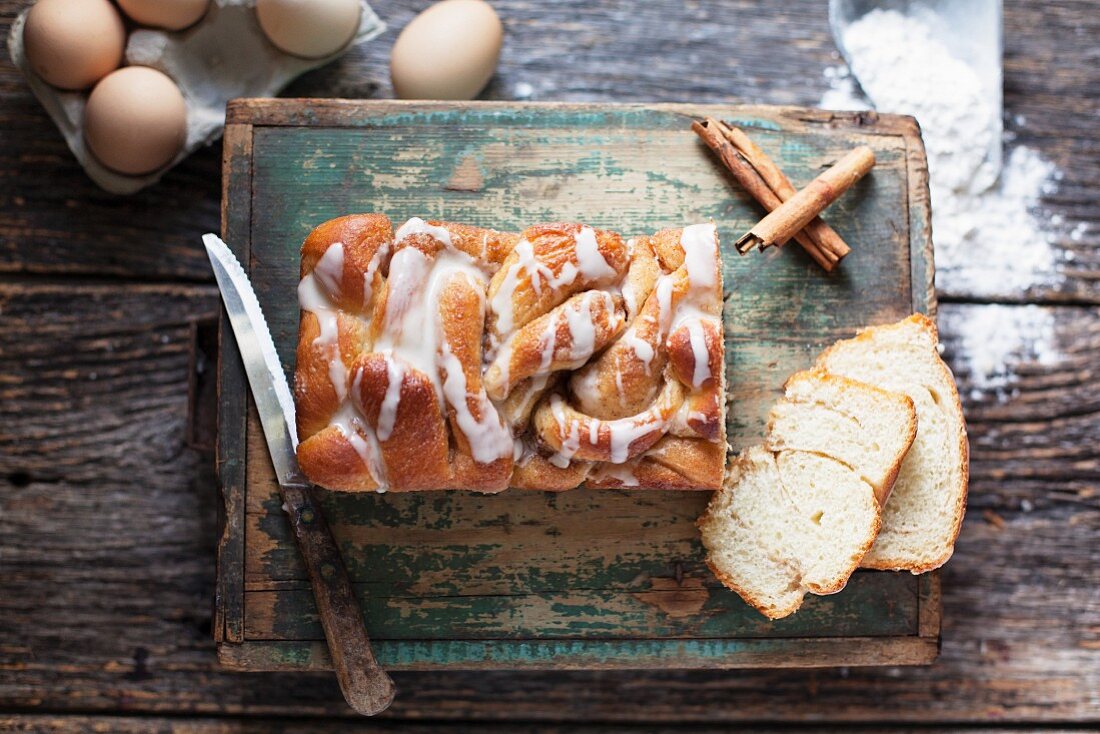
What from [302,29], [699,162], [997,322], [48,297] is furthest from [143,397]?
[997,322]

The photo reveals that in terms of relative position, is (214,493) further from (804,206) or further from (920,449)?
(920,449)

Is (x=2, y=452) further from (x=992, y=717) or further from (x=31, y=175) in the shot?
(x=992, y=717)

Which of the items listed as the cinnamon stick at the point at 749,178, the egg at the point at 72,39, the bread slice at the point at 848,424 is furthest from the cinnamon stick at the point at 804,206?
the egg at the point at 72,39

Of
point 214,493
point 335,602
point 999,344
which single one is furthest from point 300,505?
point 999,344

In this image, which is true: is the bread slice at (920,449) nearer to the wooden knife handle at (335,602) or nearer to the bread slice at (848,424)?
the bread slice at (848,424)

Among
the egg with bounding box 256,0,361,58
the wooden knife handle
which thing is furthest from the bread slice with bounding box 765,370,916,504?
the egg with bounding box 256,0,361,58

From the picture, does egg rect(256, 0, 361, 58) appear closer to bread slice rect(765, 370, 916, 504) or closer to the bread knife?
the bread knife

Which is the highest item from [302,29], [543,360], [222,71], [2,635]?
[302,29]

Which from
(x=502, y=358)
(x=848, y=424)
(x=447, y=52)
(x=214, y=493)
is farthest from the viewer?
(x=214, y=493)
